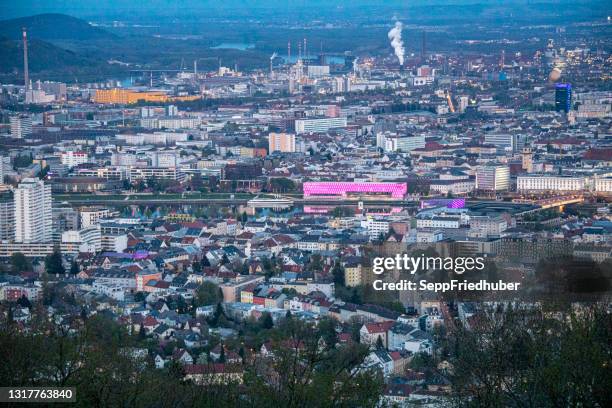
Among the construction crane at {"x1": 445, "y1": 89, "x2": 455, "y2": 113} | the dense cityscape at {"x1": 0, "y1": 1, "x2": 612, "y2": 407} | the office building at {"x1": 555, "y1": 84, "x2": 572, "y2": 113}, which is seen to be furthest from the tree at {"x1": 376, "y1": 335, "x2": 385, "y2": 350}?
the construction crane at {"x1": 445, "y1": 89, "x2": 455, "y2": 113}

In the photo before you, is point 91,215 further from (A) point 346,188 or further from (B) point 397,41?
(B) point 397,41

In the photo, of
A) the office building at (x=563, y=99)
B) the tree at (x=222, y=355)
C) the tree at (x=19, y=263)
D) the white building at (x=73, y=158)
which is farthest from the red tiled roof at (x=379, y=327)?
the office building at (x=563, y=99)

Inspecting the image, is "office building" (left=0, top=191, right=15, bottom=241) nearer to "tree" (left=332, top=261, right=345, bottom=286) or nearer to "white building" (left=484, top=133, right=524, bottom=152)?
"tree" (left=332, top=261, right=345, bottom=286)

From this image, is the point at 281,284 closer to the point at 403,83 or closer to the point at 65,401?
the point at 65,401

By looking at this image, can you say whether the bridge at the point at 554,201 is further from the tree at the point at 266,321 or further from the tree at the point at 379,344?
the tree at the point at 379,344

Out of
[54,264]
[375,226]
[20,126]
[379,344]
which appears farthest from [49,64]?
[379,344]

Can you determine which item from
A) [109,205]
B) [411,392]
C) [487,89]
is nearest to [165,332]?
[411,392]

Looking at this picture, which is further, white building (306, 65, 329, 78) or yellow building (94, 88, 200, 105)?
white building (306, 65, 329, 78)
